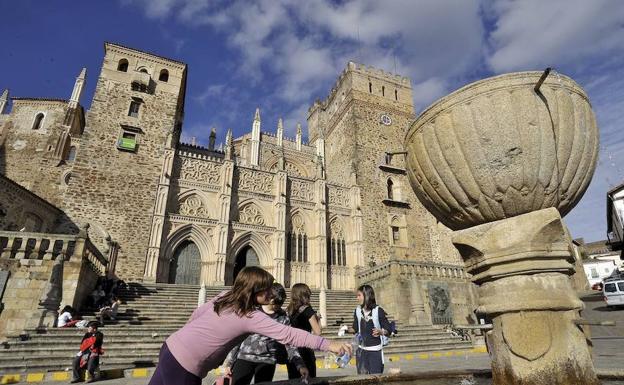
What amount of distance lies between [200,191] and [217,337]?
62.9ft

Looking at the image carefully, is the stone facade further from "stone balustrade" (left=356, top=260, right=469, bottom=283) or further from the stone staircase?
the stone staircase

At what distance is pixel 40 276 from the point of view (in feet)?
32.6

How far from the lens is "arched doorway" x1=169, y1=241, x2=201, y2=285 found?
59.8 feet

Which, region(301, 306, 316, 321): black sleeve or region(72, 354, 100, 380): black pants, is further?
region(72, 354, 100, 380): black pants

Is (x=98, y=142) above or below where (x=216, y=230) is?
above

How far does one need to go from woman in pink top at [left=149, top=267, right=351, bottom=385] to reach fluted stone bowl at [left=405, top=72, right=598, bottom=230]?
5.45ft

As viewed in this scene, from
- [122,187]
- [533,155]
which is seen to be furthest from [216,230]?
[533,155]

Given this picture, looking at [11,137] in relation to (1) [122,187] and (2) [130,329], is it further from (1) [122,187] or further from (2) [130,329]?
(2) [130,329]

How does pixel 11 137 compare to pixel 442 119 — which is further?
pixel 11 137

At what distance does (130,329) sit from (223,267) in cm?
887

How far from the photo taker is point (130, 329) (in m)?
9.80

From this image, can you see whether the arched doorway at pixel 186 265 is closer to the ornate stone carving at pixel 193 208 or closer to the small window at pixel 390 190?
the ornate stone carving at pixel 193 208

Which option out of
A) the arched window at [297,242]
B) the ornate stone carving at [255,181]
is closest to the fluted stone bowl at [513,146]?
the arched window at [297,242]

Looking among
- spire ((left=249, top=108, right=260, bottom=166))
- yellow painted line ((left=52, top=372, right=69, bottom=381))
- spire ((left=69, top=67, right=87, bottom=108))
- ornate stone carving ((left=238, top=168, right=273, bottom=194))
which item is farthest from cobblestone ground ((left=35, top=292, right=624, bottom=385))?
spire ((left=69, top=67, right=87, bottom=108))
